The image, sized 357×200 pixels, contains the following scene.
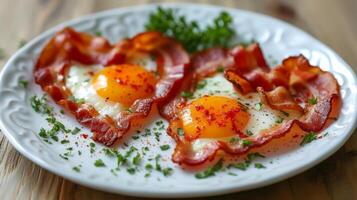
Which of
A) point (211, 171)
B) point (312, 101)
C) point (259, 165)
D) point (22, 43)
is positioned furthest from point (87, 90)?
point (312, 101)

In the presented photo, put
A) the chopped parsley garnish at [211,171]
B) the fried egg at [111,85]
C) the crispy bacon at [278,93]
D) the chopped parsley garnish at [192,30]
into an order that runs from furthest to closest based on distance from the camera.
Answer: the chopped parsley garnish at [192,30] → the fried egg at [111,85] → the crispy bacon at [278,93] → the chopped parsley garnish at [211,171]

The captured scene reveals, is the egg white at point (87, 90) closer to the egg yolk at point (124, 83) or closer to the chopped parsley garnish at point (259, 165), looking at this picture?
the egg yolk at point (124, 83)

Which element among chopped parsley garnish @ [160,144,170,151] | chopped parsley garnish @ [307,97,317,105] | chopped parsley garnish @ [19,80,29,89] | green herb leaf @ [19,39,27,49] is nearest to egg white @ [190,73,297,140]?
chopped parsley garnish @ [307,97,317,105]

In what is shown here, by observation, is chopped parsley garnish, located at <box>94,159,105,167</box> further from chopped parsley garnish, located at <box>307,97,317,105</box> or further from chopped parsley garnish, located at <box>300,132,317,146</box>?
chopped parsley garnish, located at <box>307,97,317,105</box>

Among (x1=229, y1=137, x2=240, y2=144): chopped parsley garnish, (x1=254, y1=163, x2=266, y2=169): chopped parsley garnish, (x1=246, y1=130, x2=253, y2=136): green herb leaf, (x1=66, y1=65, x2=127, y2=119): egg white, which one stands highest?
(x1=246, y1=130, x2=253, y2=136): green herb leaf

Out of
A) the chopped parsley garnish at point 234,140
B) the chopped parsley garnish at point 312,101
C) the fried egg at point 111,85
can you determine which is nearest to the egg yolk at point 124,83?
the fried egg at point 111,85

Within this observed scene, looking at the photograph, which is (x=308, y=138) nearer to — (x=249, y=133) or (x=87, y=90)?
(x=249, y=133)

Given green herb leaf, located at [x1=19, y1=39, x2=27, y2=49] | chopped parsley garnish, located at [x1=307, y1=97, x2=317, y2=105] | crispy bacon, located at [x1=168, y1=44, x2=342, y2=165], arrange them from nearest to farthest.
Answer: crispy bacon, located at [x1=168, y1=44, x2=342, y2=165] → chopped parsley garnish, located at [x1=307, y1=97, x2=317, y2=105] → green herb leaf, located at [x1=19, y1=39, x2=27, y2=49]
